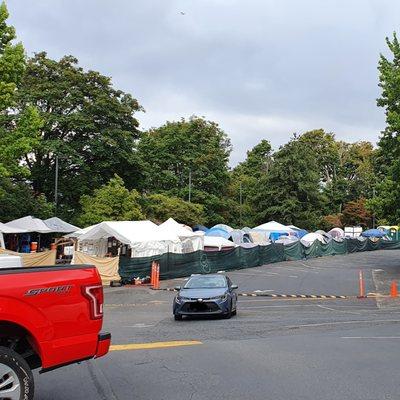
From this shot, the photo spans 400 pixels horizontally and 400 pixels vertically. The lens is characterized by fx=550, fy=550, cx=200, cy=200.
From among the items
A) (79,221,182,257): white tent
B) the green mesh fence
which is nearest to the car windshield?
the green mesh fence

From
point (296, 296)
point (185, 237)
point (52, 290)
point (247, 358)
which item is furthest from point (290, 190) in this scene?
point (52, 290)

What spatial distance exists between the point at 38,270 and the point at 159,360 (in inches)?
154

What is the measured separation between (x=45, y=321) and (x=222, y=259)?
3159cm

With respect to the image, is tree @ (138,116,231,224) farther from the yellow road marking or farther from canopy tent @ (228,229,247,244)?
the yellow road marking

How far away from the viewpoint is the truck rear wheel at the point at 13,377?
191 inches

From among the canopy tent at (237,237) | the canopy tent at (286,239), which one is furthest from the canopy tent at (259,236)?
the canopy tent at (237,237)

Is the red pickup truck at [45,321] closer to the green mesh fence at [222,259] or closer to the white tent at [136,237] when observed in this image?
the green mesh fence at [222,259]

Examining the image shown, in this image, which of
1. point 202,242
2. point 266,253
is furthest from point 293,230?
point 202,242

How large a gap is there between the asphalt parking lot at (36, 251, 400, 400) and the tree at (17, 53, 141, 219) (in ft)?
106

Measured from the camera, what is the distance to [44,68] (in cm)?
5131

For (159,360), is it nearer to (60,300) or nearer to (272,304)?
(60,300)

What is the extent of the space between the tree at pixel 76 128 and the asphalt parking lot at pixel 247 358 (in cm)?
3221

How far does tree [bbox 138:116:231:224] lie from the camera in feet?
225

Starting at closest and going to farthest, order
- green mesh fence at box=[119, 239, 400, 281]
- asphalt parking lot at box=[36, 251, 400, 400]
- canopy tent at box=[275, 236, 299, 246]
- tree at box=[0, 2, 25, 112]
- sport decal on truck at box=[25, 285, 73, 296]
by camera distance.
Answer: sport decal on truck at box=[25, 285, 73, 296]
asphalt parking lot at box=[36, 251, 400, 400]
tree at box=[0, 2, 25, 112]
green mesh fence at box=[119, 239, 400, 281]
canopy tent at box=[275, 236, 299, 246]
